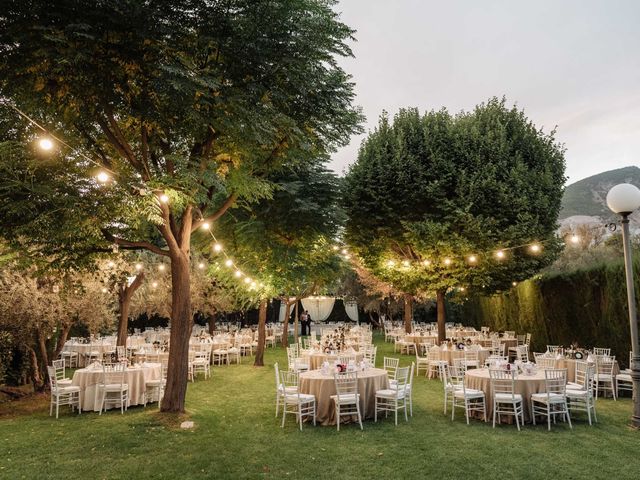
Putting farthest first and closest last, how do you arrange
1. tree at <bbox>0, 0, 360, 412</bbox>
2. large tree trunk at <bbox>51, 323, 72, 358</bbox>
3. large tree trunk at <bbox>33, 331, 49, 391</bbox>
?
large tree trunk at <bbox>51, 323, 72, 358</bbox> < large tree trunk at <bbox>33, 331, 49, 391</bbox> < tree at <bbox>0, 0, 360, 412</bbox>

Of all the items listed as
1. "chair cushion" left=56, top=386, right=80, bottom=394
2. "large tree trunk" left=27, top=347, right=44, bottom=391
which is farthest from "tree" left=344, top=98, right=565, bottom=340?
"large tree trunk" left=27, top=347, right=44, bottom=391

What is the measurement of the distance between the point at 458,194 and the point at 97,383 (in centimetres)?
1179

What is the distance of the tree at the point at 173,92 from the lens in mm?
6219

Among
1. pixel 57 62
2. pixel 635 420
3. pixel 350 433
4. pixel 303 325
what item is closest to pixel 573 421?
pixel 635 420

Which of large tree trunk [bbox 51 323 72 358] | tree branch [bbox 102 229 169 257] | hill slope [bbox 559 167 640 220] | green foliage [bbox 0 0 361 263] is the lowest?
large tree trunk [bbox 51 323 72 358]

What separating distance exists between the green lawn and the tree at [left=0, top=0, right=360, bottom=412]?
153 cm

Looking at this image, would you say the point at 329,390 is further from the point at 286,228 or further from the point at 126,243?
the point at 286,228

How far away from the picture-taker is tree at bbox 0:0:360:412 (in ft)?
20.4

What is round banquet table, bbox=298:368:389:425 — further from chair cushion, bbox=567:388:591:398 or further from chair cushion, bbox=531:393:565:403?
chair cushion, bbox=567:388:591:398

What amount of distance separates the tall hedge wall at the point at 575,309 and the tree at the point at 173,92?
8907 millimetres

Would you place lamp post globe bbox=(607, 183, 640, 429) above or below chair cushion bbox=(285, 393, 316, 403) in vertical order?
above

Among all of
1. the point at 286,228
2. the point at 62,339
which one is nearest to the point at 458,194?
the point at 286,228

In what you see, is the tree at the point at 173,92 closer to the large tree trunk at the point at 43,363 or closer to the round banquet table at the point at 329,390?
the round banquet table at the point at 329,390

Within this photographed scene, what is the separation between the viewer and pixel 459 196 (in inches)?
601
